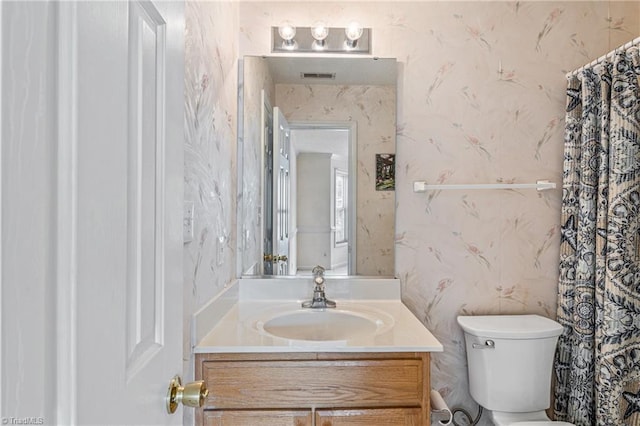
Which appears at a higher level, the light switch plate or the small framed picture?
the small framed picture

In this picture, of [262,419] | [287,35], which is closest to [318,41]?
[287,35]

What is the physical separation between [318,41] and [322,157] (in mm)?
525

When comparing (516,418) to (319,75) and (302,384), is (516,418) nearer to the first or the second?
(302,384)

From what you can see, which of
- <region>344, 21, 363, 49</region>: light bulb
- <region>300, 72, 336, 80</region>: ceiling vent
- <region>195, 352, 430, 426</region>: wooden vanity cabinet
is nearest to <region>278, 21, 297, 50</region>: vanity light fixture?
<region>300, 72, 336, 80</region>: ceiling vent

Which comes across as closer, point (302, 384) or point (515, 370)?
point (302, 384)

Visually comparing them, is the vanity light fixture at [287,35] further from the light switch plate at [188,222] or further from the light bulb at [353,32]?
the light switch plate at [188,222]

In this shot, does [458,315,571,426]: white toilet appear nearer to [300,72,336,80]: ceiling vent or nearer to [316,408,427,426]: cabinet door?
[316,408,427,426]: cabinet door

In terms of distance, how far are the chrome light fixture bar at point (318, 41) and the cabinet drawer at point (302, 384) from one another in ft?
4.44

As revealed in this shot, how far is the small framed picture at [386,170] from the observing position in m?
1.95

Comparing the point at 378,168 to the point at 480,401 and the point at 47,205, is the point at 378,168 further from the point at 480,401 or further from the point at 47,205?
the point at 47,205

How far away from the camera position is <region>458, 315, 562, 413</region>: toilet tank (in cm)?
171

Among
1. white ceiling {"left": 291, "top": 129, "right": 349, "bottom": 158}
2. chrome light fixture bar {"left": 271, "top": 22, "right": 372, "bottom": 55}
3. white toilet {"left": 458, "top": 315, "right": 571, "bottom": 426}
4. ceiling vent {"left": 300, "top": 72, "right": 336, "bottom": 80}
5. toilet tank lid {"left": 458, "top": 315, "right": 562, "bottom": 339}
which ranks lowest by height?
white toilet {"left": 458, "top": 315, "right": 571, "bottom": 426}

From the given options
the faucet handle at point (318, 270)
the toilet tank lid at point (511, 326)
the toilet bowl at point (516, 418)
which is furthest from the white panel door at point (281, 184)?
the toilet bowl at point (516, 418)

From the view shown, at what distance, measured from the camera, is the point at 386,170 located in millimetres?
1951
